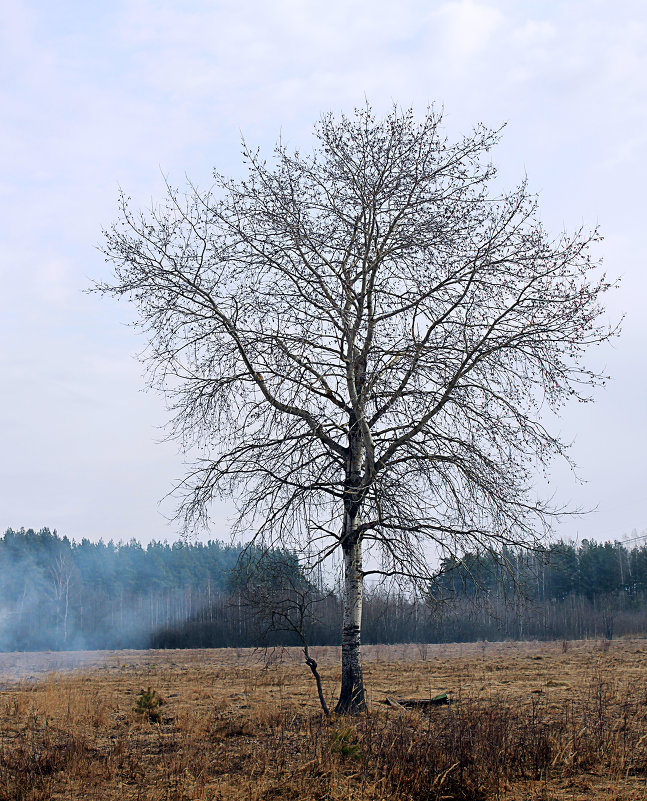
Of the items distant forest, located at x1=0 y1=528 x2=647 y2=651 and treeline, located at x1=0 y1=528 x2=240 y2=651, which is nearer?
distant forest, located at x1=0 y1=528 x2=647 y2=651

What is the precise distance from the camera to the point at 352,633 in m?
10.5

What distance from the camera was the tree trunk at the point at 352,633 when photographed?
1038 cm

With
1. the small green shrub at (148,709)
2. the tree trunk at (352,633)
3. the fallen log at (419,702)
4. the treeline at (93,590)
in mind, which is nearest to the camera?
the tree trunk at (352,633)

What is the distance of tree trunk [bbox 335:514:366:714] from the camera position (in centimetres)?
1038

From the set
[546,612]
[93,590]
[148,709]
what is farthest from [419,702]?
[93,590]

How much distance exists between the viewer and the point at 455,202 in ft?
36.9

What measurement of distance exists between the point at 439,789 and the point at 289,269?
7865 millimetres

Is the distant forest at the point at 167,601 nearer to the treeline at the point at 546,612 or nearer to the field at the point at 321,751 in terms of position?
the treeline at the point at 546,612

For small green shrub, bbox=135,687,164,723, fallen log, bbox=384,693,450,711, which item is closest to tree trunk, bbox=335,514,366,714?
fallen log, bbox=384,693,450,711

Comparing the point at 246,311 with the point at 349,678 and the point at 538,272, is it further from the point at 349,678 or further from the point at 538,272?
the point at 349,678

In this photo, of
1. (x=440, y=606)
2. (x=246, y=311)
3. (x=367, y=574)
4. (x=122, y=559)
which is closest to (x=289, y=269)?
(x=246, y=311)

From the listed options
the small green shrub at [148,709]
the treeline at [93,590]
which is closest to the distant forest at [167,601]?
the treeline at [93,590]

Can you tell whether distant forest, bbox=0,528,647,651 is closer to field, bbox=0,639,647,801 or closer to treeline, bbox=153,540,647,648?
treeline, bbox=153,540,647,648

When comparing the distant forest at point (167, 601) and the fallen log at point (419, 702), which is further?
the distant forest at point (167, 601)
